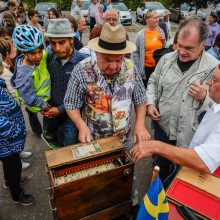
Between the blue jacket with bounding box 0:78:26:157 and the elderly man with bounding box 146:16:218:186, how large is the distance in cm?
144

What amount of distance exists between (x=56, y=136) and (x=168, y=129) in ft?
4.58

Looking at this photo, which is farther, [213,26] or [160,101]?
[213,26]

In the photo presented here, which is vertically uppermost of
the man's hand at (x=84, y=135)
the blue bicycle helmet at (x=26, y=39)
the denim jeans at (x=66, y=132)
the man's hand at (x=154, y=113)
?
the blue bicycle helmet at (x=26, y=39)

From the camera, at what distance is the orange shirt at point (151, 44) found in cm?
489

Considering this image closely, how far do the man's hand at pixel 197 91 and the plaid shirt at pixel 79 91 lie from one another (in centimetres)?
46

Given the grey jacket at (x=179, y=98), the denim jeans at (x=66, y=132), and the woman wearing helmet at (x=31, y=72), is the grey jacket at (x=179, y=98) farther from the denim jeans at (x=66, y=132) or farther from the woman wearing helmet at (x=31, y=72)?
the woman wearing helmet at (x=31, y=72)

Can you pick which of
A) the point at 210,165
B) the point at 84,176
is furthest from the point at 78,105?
the point at 210,165

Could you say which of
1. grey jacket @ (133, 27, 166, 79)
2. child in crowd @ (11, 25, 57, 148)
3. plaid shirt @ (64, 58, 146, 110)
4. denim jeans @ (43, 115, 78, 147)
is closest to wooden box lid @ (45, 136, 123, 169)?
plaid shirt @ (64, 58, 146, 110)

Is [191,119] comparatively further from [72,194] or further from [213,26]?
[213,26]

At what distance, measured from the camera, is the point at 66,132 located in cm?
292

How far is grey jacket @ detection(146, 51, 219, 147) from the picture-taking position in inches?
93.7

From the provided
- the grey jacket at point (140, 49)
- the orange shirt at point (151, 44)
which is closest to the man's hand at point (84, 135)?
the grey jacket at point (140, 49)

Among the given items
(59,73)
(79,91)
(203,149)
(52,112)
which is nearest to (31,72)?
(59,73)

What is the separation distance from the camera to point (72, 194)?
1649 mm
